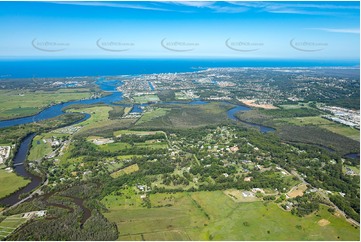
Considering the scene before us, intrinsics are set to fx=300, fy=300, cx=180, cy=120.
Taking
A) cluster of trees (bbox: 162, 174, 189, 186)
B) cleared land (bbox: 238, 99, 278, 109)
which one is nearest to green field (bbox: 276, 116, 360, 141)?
cleared land (bbox: 238, 99, 278, 109)

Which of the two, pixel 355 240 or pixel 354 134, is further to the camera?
pixel 354 134

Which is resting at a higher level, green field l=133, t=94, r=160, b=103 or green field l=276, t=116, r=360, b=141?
green field l=276, t=116, r=360, b=141

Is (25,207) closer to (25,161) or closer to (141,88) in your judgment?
(25,161)

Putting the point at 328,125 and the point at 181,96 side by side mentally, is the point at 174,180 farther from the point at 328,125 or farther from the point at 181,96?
the point at 181,96

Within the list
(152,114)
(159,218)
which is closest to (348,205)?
(159,218)

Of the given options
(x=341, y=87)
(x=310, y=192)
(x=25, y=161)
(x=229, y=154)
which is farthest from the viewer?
(x=341, y=87)

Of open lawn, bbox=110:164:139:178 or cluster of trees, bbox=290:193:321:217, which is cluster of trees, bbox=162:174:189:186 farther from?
cluster of trees, bbox=290:193:321:217

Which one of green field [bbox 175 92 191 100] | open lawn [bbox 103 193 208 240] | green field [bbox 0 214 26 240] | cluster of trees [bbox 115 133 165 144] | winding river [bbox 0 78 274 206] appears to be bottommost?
green field [bbox 175 92 191 100]

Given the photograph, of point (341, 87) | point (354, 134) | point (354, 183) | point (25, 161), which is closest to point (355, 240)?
point (354, 183)
